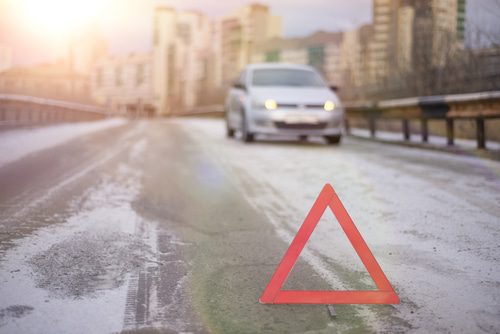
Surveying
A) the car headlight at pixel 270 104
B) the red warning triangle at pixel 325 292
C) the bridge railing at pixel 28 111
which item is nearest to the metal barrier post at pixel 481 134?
the car headlight at pixel 270 104

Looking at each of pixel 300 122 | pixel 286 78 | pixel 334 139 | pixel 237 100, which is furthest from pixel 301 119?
pixel 237 100

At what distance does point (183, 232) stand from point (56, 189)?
2430mm

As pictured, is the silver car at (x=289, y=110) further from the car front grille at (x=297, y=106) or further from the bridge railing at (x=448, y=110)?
the bridge railing at (x=448, y=110)

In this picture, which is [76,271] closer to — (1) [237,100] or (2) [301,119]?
(2) [301,119]

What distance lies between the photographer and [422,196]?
22.3 ft

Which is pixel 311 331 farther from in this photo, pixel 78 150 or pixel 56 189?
pixel 78 150

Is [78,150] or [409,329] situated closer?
[409,329]

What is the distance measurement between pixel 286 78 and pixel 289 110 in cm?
202

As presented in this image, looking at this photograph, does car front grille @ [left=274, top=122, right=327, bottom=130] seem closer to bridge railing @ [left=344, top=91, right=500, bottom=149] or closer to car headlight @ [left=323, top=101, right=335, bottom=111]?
car headlight @ [left=323, top=101, right=335, bottom=111]

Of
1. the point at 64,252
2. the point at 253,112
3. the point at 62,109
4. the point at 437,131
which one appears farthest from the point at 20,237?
the point at 62,109

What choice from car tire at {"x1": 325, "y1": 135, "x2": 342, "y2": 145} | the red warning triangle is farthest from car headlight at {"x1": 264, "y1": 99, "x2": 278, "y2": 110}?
the red warning triangle

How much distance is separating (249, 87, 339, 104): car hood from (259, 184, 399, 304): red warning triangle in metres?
10.3

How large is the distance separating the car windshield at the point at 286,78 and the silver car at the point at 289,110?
2 cm

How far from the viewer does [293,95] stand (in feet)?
45.9
